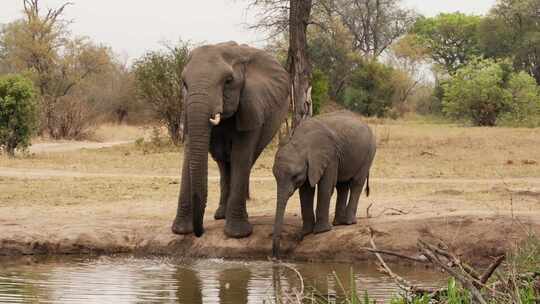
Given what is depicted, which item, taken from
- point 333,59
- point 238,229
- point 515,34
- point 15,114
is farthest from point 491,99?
point 238,229

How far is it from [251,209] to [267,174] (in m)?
5.04

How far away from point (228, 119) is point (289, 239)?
1.34 m

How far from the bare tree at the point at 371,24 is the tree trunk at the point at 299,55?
107 ft

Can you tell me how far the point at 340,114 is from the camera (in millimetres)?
10320

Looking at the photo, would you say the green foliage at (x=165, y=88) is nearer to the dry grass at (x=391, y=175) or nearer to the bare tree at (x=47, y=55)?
the dry grass at (x=391, y=175)

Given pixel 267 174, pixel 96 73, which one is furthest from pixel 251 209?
pixel 96 73

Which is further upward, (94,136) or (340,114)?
(340,114)

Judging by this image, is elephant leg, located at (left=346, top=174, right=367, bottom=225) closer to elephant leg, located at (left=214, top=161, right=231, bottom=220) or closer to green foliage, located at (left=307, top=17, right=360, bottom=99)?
elephant leg, located at (left=214, top=161, right=231, bottom=220)

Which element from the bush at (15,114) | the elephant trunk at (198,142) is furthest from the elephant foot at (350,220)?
the bush at (15,114)

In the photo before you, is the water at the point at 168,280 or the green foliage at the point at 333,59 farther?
the green foliage at the point at 333,59

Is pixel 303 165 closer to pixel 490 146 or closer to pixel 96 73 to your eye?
pixel 490 146

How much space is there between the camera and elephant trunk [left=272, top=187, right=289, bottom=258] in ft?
29.3

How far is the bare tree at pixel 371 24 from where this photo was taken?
2152 inches

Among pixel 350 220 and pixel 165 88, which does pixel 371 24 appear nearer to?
pixel 165 88
